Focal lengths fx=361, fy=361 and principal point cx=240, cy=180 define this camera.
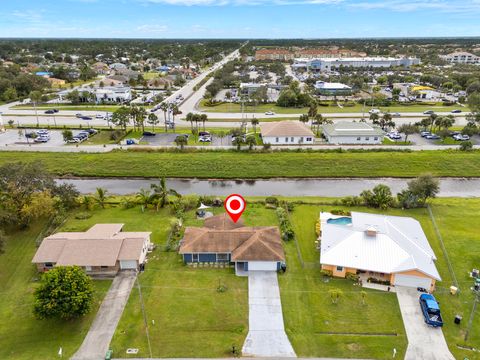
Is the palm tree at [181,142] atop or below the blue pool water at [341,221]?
atop

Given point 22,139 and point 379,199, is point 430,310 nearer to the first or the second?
point 379,199

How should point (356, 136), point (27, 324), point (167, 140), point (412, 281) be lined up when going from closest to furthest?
1. point (27, 324)
2. point (412, 281)
3. point (356, 136)
4. point (167, 140)

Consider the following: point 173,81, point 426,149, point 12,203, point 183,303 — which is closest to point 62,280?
point 183,303

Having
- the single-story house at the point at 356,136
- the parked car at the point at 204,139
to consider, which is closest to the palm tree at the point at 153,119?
the parked car at the point at 204,139

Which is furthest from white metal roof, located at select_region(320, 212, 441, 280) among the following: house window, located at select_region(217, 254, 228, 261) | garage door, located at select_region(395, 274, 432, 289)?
house window, located at select_region(217, 254, 228, 261)

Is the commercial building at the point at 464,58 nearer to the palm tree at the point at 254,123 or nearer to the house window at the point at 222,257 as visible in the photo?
the palm tree at the point at 254,123

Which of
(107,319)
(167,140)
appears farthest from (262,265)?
(167,140)

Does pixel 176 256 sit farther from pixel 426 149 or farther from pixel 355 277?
pixel 426 149

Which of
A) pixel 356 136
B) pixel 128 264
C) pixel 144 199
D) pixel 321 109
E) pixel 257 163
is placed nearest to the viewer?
pixel 128 264
